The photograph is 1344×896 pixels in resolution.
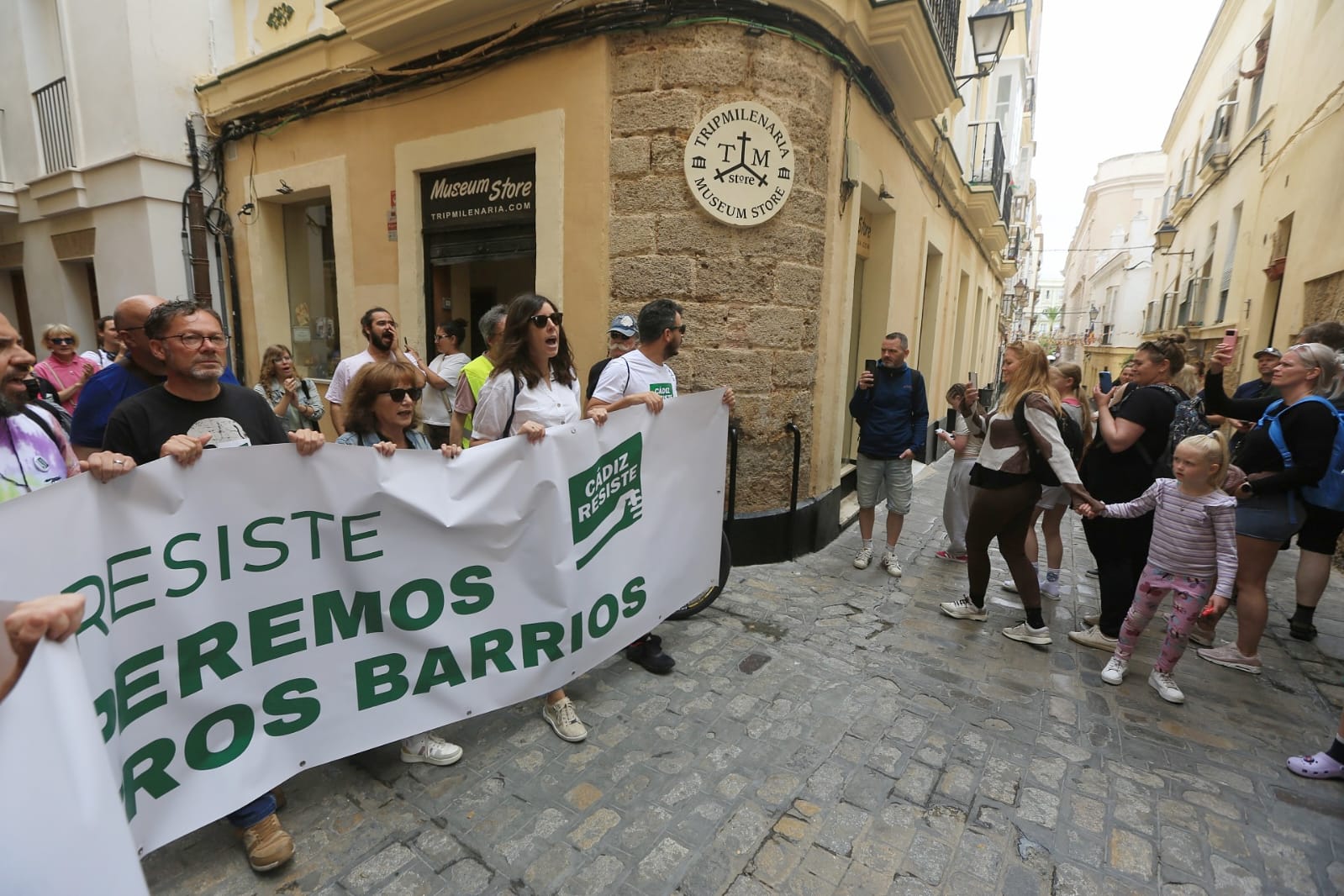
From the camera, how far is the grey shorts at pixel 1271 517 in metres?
3.40

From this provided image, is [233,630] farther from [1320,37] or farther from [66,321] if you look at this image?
[1320,37]

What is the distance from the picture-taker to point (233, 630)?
6.42 feet

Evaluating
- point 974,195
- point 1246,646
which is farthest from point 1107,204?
point 1246,646

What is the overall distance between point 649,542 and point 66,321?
10.9 meters

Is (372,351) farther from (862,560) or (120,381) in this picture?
(862,560)

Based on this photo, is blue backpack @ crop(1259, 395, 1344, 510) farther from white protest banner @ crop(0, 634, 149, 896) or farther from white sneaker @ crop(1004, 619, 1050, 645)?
white protest banner @ crop(0, 634, 149, 896)

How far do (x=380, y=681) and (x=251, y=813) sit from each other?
0.50 m

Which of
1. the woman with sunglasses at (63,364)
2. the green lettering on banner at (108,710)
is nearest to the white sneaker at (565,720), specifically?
the green lettering on banner at (108,710)

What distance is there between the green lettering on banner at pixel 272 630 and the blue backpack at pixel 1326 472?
464cm

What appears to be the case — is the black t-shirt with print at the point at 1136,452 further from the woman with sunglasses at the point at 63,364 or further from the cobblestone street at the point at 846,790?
the woman with sunglasses at the point at 63,364

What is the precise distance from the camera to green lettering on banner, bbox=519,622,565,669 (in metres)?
2.62

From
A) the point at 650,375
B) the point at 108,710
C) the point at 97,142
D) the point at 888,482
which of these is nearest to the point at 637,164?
the point at 650,375

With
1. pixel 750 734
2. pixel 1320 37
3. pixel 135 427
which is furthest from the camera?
pixel 1320 37

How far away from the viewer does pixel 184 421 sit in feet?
6.69
